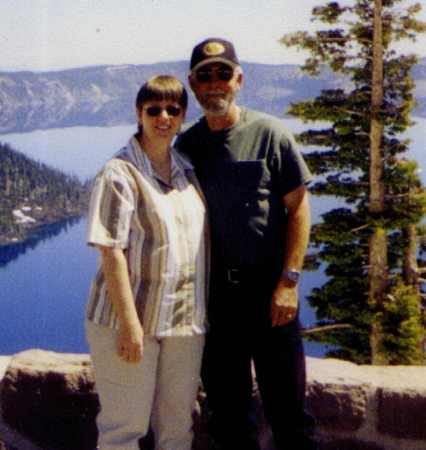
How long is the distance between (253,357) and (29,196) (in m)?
103

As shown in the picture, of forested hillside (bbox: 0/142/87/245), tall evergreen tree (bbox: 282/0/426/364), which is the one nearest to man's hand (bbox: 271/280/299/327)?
tall evergreen tree (bbox: 282/0/426/364)

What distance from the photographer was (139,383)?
7.97ft

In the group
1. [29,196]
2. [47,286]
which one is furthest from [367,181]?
[47,286]

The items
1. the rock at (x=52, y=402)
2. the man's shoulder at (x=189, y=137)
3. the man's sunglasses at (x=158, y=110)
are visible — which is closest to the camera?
the man's sunglasses at (x=158, y=110)

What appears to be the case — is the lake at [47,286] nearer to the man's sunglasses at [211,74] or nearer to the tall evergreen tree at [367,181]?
the tall evergreen tree at [367,181]

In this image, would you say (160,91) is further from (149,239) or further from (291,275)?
(291,275)

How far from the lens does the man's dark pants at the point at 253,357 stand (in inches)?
103

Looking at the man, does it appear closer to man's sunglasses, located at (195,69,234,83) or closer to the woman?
man's sunglasses, located at (195,69,234,83)

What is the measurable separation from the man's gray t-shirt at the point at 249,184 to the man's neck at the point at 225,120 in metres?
0.03

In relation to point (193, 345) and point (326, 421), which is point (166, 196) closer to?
point (193, 345)

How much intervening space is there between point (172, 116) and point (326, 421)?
133 cm

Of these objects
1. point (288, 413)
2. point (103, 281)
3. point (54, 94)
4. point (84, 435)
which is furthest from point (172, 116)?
point (54, 94)

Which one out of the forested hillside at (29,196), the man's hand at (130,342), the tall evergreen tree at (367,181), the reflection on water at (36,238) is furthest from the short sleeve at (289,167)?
the reflection on water at (36,238)

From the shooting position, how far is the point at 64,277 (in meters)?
109
